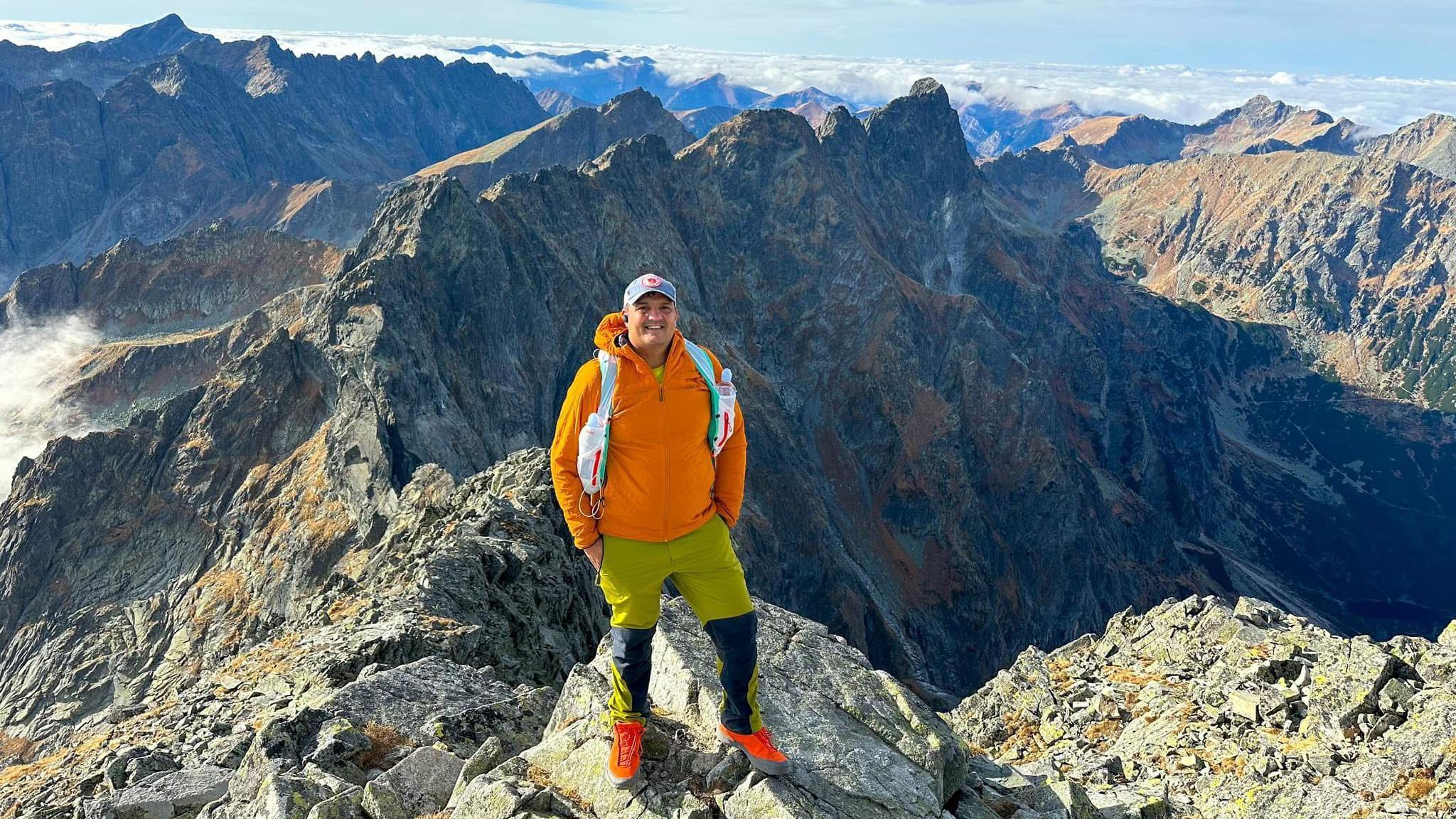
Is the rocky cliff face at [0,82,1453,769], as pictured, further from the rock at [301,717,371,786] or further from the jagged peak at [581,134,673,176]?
the rock at [301,717,371,786]

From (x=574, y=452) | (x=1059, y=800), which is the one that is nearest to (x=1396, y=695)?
(x=1059, y=800)

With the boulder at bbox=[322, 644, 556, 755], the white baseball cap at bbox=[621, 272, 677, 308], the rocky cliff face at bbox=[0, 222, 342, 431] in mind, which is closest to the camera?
the white baseball cap at bbox=[621, 272, 677, 308]

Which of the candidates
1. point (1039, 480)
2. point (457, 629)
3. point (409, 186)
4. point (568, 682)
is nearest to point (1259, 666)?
point (568, 682)

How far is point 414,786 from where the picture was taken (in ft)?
39.7

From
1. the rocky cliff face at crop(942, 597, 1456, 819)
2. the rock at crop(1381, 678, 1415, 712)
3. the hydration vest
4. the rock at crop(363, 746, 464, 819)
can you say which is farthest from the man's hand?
the rock at crop(1381, 678, 1415, 712)

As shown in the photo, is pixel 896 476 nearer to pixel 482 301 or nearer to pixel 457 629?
pixel 482 301

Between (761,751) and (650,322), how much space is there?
18.3 ft

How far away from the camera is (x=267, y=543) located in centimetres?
5803

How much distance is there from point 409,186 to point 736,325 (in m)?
57.1

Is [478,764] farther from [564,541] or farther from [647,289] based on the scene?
[564,541]

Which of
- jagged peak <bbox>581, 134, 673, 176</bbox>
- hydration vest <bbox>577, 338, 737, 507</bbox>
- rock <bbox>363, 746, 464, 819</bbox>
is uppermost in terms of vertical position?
jagged peak <bbox>581, 134, 673, 176</bbox>

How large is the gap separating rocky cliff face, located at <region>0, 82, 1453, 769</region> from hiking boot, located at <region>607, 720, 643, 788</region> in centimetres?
3651

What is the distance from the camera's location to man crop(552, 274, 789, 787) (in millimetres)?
9727

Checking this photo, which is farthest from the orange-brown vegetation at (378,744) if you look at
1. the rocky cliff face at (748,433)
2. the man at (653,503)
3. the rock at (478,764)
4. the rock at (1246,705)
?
the rocky cliff face at (748,433)
